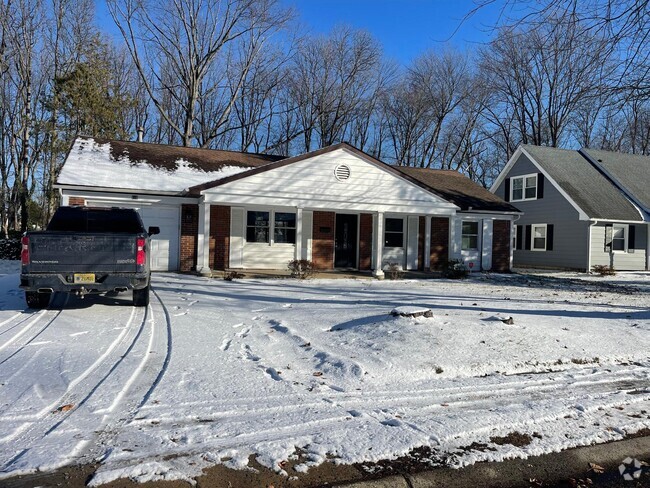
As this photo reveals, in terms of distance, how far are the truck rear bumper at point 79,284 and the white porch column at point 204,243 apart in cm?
669

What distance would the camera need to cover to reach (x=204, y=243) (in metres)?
15.2

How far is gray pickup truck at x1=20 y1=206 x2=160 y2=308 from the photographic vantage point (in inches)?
308

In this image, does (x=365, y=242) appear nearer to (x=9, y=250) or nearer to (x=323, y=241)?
(x=323, y=241)

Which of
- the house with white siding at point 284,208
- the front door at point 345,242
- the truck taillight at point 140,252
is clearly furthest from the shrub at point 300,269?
the truck taillight at point 140,252

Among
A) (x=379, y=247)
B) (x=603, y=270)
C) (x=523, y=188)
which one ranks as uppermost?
(x=523, y=188)

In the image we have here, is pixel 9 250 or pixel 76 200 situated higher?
pixel 76 200

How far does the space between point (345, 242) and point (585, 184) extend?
13663mm

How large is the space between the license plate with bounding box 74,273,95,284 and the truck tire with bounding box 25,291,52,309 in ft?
4.19

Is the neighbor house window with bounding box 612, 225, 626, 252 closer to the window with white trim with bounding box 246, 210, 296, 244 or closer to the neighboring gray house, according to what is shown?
the neighboring gray house

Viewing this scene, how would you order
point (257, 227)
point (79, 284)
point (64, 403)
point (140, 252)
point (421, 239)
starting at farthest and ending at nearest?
1. point (421, 239)
2. point (257, 227)
3. point (140, 252)
4. point (79, 284)
5. point (64, 403)

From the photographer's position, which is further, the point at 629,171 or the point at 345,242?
the point at 629,171

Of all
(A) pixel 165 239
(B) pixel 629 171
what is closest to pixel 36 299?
(A) pixel 165 239

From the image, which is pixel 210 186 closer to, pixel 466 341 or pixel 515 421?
pixel 466 341

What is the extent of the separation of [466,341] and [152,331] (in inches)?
182
